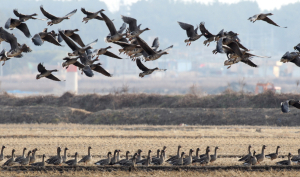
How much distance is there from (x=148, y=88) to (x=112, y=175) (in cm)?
9957

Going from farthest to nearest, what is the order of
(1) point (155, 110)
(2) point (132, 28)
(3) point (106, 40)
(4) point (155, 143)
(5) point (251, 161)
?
(1) point (155, 110), (4) point (155, 143), (5) point (251, 161), (2) point (132, 28), (3) point (106, 40)

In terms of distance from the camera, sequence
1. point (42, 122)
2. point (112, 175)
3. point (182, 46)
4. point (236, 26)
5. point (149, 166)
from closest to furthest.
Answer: point (112, 175) < point (149, 166) < point (42, 122) < point (182, 46) < point (236, 26)

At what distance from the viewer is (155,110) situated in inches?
1956

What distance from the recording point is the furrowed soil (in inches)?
1839

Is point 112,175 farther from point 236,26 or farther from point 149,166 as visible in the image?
point 236,26

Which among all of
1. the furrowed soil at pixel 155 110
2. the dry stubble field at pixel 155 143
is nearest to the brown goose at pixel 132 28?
the dry stubble field at pixel 155 143

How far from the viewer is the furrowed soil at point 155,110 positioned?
4672 centimetres

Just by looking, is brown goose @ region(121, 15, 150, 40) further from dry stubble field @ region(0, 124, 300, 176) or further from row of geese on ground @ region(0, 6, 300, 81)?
dry stubble field @ region(0, 124, 300, 176)

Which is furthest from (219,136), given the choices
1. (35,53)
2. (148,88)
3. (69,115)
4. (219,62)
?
(219,62)

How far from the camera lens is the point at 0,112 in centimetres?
5112

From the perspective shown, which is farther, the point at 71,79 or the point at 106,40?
the point at 71,79

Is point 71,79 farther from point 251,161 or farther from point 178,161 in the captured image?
point 251,161

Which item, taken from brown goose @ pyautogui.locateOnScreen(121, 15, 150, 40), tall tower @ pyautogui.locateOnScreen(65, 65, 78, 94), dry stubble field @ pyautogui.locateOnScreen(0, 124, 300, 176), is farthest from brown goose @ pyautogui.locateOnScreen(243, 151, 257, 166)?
tall tower @ pyautogui.locateOnScreen(65, 65, 78, 94)

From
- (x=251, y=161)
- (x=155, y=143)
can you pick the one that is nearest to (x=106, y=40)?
(x=251, y=161)
